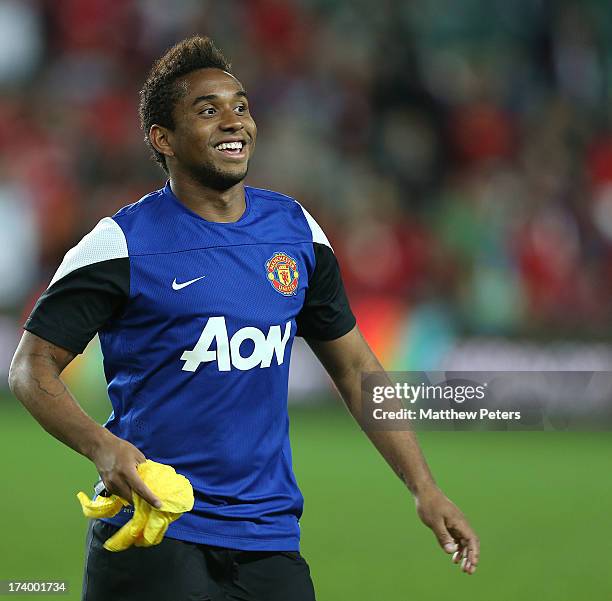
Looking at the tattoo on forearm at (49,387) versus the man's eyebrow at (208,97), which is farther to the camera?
the man's eyebrow at (208,97)

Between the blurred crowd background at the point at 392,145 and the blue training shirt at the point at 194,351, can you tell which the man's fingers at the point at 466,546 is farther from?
the blurred crowd background at the point at 392,145

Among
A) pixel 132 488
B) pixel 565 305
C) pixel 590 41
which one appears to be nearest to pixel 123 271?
pixel 132 488

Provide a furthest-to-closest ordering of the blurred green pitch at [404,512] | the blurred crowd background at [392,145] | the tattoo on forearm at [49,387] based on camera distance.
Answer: the blurred crowd background at [392,145]
the blurred green pitch at [404,512]
the tattoo on forearm at [49,387]

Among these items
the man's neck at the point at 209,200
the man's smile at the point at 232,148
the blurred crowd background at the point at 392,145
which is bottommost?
the man's neck at the point at 209,200

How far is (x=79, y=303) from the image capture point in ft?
10.6

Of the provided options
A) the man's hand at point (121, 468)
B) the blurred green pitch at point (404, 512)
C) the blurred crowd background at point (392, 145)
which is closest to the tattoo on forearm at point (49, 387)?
the man's hand at point (121, 468)

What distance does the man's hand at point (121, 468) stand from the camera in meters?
2.88

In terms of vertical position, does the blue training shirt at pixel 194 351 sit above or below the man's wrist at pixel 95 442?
above

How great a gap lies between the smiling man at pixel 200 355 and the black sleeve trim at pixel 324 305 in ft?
0.13

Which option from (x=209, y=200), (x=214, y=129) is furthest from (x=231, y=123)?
(x=209, y=200)

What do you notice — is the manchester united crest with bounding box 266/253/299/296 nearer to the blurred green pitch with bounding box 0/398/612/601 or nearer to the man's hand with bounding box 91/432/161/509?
the man's hand with bounding box 91/432/161/509

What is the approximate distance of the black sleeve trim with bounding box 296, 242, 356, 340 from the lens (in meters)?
3.64

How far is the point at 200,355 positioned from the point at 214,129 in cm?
64

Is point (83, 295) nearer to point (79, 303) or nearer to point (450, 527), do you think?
point (79, 303)
